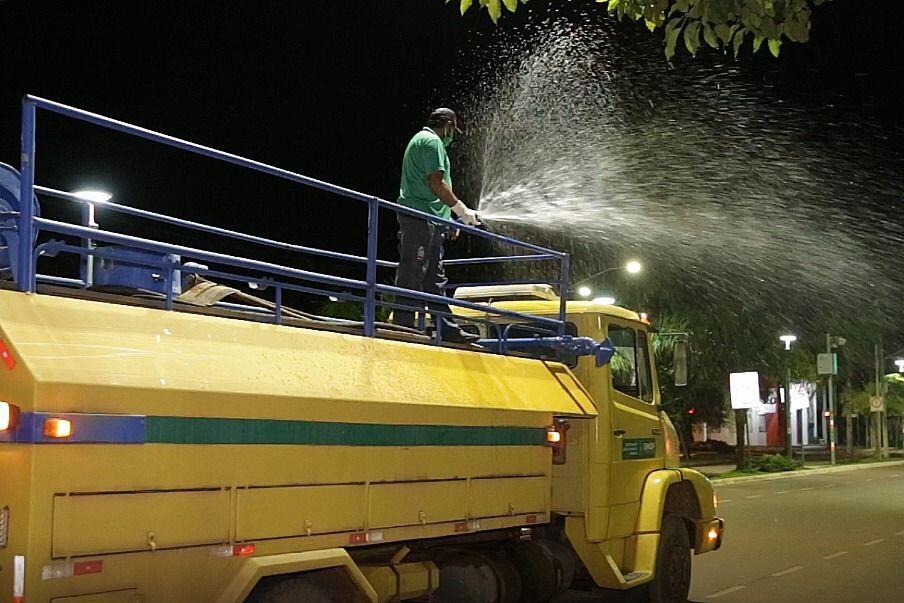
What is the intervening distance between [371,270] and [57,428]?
248 cm

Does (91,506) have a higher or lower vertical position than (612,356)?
lower

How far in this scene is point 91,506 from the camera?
14.5 ft

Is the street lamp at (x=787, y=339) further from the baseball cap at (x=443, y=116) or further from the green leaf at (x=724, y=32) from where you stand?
the green leaf at (x=724, y=32)

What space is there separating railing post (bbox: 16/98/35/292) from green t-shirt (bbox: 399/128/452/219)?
3.52 metres

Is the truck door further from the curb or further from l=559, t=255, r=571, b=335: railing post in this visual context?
the curb

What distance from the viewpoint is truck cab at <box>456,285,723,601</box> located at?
330 inches

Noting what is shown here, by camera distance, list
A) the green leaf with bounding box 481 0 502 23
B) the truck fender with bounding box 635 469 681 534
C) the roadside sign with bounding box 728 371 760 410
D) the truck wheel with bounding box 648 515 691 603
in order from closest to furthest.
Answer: the green leaf with bounding box 481 0 502 23 < the truck fender with bounding box 635 469 681 534 < the truck wheel with bounding box 648 515 691 603 < the roadside sign with bounding box 728 371 760 410

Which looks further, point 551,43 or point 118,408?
point 551,43

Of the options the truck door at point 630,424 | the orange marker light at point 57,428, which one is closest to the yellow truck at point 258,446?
the orange marker light at point 57,428

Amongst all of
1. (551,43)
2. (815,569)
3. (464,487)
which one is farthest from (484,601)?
(551,43)

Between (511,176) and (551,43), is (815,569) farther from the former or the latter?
(551,43)

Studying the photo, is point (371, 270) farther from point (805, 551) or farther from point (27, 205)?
point (805, 551)

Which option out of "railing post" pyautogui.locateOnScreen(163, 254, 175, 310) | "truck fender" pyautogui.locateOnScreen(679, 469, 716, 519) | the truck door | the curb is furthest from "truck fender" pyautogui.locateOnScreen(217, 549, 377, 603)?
the curb

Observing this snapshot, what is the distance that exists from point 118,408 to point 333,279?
5.90ft
